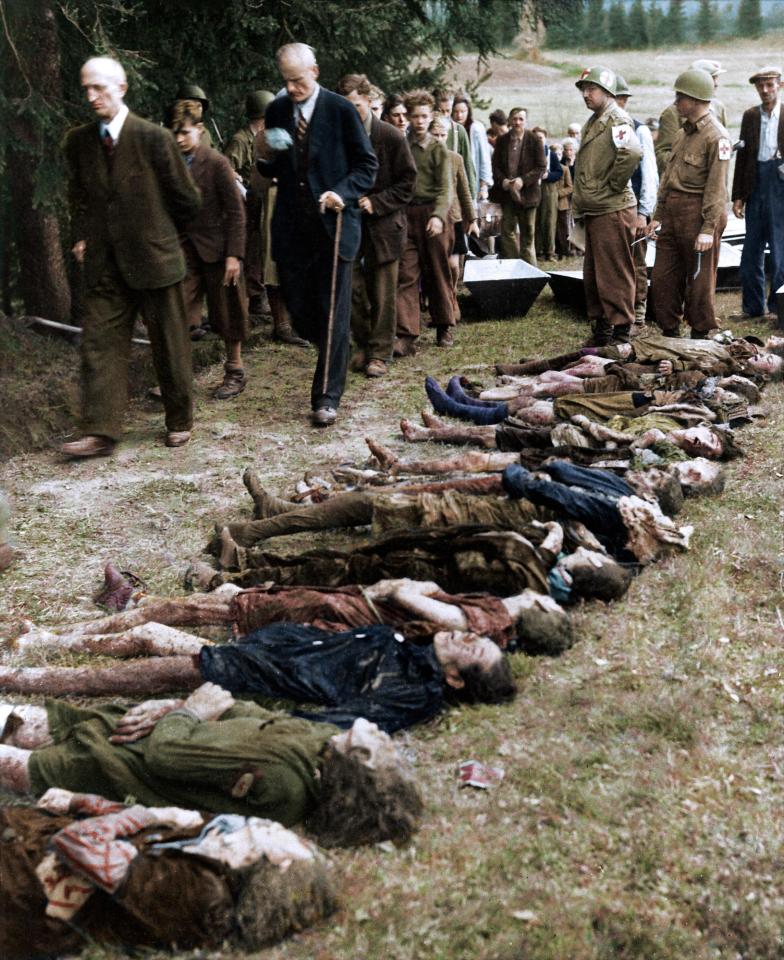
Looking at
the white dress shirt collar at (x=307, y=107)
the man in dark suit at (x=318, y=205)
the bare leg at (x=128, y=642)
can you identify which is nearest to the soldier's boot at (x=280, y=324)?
the man in dark suit at (x=318, y=205)

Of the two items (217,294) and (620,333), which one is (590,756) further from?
(620,333)

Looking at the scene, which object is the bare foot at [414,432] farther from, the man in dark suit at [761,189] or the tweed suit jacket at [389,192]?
the man in dark suit at [761,189]

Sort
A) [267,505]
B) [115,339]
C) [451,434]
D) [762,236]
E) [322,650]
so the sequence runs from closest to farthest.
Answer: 1. [322,650]
2. [267,505]
3. [115,339]
4. [451,434]
5. [762,236]

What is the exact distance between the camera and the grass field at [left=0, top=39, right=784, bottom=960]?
8.52ft

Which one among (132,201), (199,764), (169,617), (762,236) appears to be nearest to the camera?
(199,764)

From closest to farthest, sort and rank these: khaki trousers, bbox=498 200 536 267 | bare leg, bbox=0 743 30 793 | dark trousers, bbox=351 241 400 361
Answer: bare leg, bbox=0 743 30 793 → dark trousers, bbox=351 241 400 361 → khaki trousers, bbox=498 200 536 267

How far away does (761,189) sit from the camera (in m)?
9.83

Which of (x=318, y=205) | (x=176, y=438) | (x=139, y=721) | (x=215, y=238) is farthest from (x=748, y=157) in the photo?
(x=139, y=721)

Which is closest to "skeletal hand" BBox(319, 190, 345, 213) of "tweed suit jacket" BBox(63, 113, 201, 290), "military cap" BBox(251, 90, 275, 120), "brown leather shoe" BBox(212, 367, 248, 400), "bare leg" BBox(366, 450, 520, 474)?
"tweed suit jacket" BBox(63, 113, 201, 290)

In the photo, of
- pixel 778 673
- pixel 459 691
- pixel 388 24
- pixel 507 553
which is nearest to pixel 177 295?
pixel 507 553

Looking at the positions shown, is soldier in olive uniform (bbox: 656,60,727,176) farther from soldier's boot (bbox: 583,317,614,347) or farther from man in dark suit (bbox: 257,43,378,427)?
man in dark suit (bbox: 257,43,378,427)

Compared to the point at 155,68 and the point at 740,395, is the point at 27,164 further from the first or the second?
the point at 740,395

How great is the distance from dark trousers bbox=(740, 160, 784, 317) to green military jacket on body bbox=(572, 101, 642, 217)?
6.37ft

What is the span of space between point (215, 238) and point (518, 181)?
7040 millimetres
